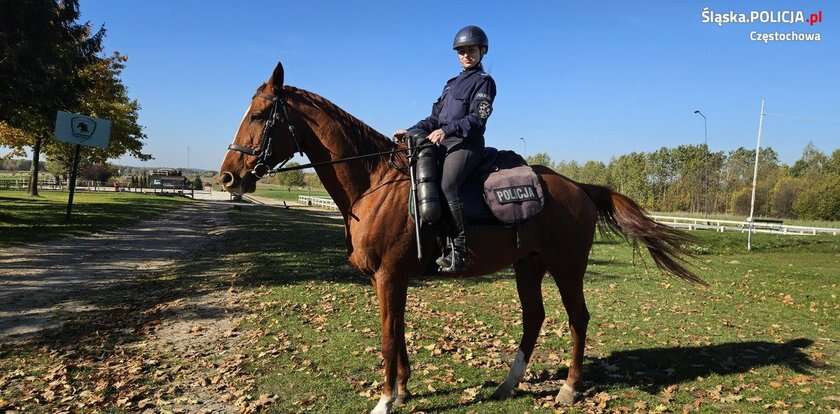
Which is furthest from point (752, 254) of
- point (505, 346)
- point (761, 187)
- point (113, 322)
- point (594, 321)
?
point (761, 187)

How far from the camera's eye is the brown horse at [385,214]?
4.16 metres

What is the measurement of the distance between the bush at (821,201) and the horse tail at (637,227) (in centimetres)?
6163

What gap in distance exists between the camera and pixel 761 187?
6475 cm

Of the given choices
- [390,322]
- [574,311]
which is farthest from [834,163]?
[390,322]

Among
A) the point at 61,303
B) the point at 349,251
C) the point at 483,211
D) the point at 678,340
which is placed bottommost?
the point at 61,303

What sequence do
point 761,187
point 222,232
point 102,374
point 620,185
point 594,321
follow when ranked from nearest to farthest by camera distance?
point 102,374
point 594,321
point 222,232
point 761,187
point 620,185

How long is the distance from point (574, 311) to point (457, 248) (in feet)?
5.46

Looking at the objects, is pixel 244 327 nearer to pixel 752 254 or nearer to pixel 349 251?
pixel 349 251

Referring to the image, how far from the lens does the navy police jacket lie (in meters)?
4.16

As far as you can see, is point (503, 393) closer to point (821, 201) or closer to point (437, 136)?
point (437, 136)

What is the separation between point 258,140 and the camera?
413 centimetres

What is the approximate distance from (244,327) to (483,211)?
16.7ft

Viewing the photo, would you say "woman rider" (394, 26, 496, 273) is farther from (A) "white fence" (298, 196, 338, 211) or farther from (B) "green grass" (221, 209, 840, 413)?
(A) "white fence" (298, 196, 338, 211)

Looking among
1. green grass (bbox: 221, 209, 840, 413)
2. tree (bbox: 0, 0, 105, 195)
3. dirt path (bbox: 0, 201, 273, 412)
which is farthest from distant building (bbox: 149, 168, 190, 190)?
green grass (bbox: 221, 209, 840, 413)
